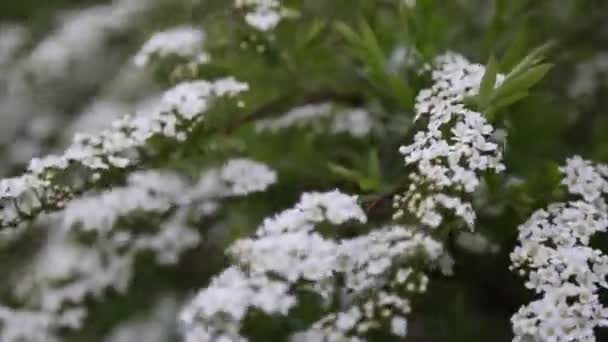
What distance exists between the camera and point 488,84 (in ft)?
3.85

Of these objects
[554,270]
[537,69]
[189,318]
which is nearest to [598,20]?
[537,69]

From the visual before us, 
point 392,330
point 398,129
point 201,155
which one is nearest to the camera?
point 392,330

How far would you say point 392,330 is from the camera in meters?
1.03

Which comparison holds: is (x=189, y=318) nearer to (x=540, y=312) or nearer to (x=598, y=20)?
(x=540, y=312)

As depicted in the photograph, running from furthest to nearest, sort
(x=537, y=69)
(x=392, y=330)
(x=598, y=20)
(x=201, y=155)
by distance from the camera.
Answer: (x=598, y=20) < (x=201, y=155) < (x=537, y=69) < (x=392, y=330)

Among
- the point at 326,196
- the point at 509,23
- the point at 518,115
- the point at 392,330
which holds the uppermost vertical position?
the point at 509,23

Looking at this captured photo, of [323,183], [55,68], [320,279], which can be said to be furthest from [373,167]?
[55,68]

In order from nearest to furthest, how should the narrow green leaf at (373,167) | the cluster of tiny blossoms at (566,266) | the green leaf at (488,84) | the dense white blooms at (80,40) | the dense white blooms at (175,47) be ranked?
the cluster of tiny blossoms at (566,266), the green leaf at (488,84), the narrow green leaf at (373,167), the dense white blooms at (175,47), the dense white blooms at (80,40)

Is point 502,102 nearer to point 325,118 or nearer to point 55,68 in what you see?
point 325,118

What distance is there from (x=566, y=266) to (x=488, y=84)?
0.27 metres

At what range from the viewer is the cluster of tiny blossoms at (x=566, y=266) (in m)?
1.03

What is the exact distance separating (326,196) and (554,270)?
0.32 metres

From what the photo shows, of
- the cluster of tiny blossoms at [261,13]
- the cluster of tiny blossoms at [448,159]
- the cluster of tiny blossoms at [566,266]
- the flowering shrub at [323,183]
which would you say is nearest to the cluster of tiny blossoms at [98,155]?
the flowering shrub at [323,183]

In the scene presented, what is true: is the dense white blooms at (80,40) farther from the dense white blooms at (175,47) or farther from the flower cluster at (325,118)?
the flower cluster at (325,118)
